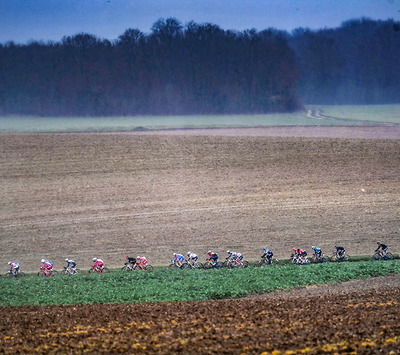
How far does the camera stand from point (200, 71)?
2870 cm

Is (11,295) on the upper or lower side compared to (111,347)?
lower

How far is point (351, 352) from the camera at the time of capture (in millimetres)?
7262

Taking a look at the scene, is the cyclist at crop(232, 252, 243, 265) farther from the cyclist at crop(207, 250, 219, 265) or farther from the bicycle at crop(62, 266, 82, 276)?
the bicycle at crop(62, 266, 82, 276)

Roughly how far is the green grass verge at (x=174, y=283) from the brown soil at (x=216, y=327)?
5.19 ft

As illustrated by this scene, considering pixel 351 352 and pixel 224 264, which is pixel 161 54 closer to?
pixel 224 264

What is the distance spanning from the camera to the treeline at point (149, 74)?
2723cm

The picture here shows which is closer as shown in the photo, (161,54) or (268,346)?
(268,346)

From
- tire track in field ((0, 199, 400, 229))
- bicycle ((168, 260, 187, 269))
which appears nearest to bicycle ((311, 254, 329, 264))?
bicycle ((168, 260, 187, 269))

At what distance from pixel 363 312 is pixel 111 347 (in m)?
4.83

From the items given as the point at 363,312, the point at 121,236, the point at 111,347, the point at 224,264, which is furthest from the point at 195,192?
the point at 111,347

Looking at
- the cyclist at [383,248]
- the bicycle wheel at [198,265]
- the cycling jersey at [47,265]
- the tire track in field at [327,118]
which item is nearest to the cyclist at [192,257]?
the bicycle wheel at [198,265]

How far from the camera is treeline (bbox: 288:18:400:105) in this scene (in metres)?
25.0

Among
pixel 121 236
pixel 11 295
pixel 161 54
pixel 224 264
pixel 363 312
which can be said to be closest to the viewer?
pixel 363 312

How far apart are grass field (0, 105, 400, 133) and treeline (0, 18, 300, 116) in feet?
1.40
